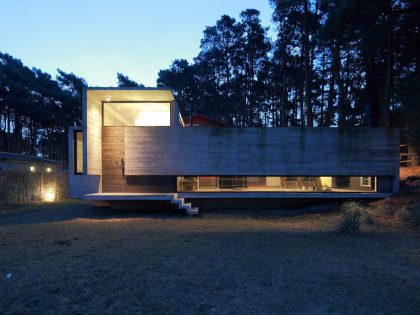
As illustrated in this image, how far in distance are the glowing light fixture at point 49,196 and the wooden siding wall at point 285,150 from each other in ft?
23.9

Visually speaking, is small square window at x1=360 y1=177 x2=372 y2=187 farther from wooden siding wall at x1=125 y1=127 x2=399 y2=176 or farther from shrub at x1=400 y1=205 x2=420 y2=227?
shrub at x1=400 y1=205 x2=420 y2=227

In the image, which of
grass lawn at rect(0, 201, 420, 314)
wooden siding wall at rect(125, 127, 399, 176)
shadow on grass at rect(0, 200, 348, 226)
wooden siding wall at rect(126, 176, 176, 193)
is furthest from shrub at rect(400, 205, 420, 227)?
wooden siding wall at rect(126, 176, 176, 193)

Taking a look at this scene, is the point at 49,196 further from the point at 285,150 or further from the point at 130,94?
the point at 285,150

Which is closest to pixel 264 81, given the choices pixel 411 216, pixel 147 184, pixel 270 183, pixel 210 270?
pixel 270 183

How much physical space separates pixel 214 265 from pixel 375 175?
9.01 metres

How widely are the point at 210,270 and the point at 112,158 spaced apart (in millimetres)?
7812

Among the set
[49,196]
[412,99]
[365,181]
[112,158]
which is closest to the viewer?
[412,99]

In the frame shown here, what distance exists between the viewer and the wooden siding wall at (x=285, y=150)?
396 inches

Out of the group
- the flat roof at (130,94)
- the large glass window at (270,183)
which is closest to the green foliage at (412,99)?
the large glass window at (270,183)

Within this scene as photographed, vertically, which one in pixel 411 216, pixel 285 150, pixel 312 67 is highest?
pixel 312 67

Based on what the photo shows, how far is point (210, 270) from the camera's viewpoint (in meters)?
3.73

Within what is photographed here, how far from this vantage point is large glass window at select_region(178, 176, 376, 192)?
10.4 meters

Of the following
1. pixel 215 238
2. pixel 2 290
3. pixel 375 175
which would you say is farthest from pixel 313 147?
pixel 2 290

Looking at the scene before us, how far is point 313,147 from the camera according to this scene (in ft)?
33.3
